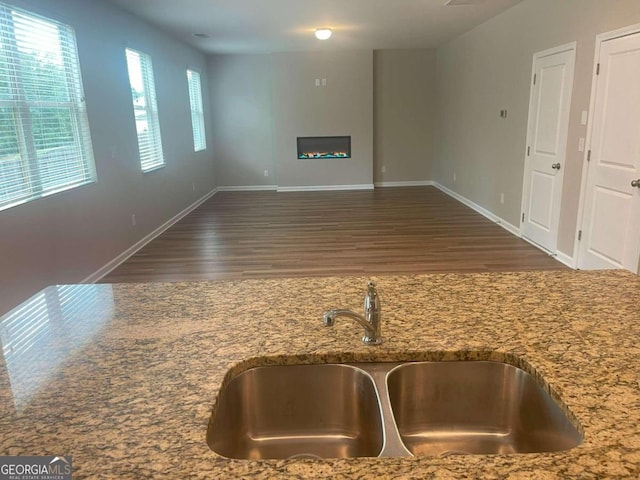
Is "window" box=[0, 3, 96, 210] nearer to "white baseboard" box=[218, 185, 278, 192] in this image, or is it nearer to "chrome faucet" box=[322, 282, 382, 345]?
"chrome faucet" box=[322, 282, 382, 345]

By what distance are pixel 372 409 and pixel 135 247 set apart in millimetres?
4832

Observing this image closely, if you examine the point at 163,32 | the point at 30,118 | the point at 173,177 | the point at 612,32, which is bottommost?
the point at 173,177

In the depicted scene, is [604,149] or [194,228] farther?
[194,228]

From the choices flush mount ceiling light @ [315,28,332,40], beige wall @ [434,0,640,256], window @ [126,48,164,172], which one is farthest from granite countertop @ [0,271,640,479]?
flush mount ceiling light @ [315,28,332,40]

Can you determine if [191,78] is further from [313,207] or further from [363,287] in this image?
[363,287]

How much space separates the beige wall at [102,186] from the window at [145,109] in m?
0.15

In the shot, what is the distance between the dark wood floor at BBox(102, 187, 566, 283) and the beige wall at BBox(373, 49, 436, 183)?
4.81 feet

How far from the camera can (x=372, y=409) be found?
3.64 ft

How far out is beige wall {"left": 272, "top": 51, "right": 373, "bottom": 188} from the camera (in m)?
8.67

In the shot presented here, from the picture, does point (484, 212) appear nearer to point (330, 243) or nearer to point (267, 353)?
point (330, 243)

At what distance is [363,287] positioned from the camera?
5.21ft

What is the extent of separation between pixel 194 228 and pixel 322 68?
13.7ft

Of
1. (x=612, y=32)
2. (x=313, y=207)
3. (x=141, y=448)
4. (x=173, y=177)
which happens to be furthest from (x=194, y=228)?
(x=141, y=448)

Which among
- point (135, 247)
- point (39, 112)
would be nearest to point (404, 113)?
point (135, 247)
